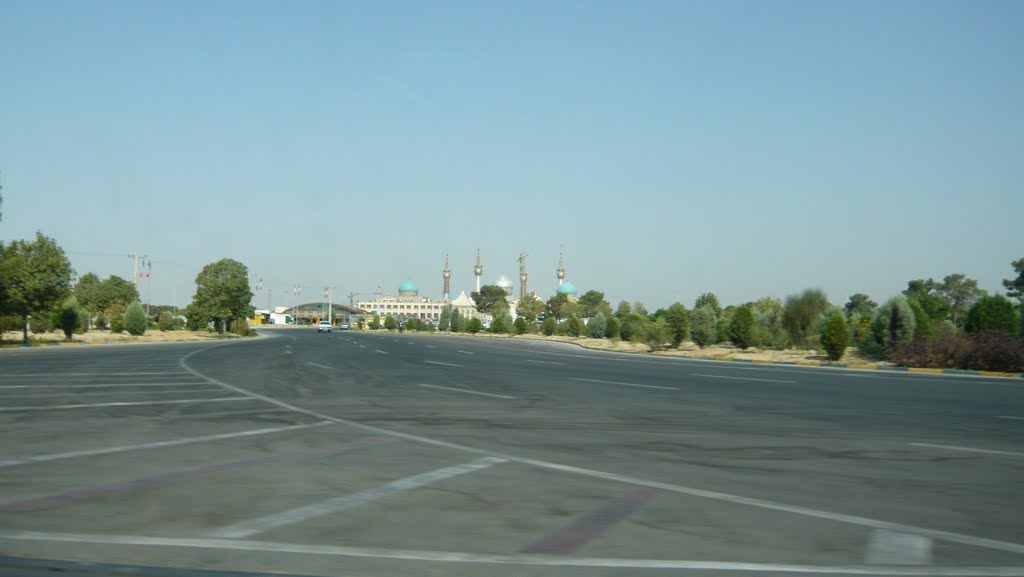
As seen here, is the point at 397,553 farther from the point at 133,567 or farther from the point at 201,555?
the point at 133,567

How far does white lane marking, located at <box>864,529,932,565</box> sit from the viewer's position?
15.4 ft

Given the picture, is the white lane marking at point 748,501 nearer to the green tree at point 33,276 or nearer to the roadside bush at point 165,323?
the green tree at point 33,276

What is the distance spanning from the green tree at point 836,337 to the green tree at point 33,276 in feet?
127

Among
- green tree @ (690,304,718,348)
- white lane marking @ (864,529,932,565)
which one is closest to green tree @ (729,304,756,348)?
green tree @ (690,304,718,348)

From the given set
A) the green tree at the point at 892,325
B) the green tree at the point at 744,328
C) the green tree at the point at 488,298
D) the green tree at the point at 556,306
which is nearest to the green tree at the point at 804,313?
the green tree at the point at 744,328

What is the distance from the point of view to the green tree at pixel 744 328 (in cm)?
4134

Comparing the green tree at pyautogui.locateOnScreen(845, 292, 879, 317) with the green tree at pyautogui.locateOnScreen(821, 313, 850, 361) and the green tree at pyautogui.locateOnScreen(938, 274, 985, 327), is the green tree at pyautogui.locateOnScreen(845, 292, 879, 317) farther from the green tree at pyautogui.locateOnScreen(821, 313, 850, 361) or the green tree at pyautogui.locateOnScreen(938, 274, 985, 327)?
the green tree at pyautogui.locateOnScreen(821, 313, 850, 361)

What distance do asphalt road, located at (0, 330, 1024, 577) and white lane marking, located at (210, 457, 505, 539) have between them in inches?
1.1

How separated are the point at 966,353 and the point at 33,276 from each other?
43.0m

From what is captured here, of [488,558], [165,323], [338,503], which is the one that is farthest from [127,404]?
[165,323]

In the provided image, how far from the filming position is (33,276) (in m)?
41.1

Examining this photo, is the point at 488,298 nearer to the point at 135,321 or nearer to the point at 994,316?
the point at 135,321

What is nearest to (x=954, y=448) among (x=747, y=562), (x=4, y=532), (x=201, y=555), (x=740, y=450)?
(x=740, y=450)

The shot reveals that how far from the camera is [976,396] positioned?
16766mm
